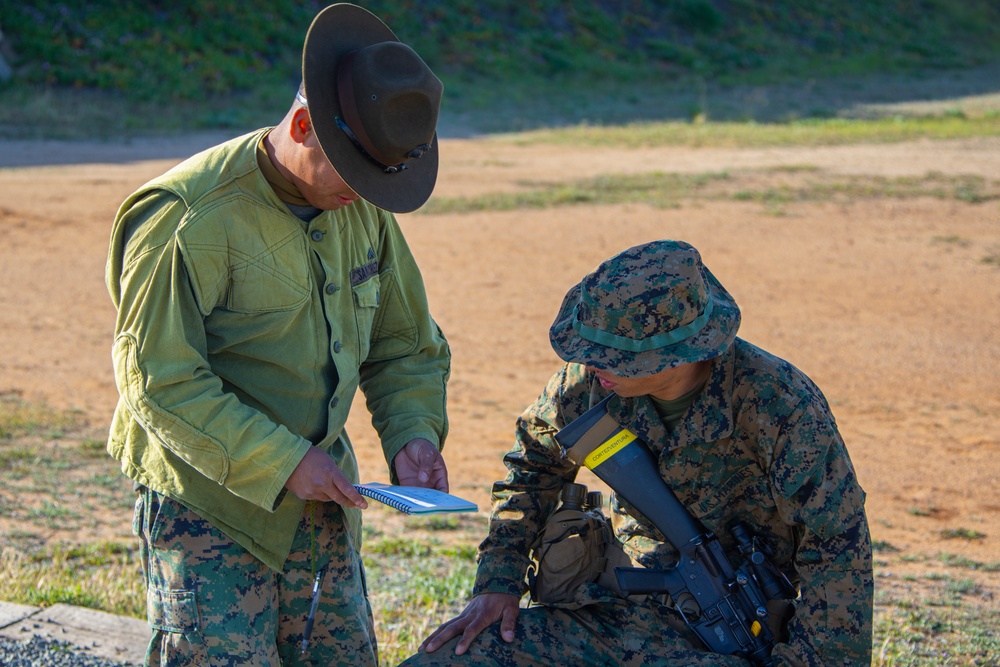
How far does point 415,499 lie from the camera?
263 centimetres

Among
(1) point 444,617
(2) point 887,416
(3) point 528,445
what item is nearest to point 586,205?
(2) point 887,416

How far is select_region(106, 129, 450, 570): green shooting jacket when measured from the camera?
8.47ft

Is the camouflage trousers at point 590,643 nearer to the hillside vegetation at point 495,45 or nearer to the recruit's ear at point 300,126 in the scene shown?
the recruit's ear at point 300,126

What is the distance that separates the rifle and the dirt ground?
2357mm

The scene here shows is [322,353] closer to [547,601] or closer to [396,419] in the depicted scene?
[396,419]

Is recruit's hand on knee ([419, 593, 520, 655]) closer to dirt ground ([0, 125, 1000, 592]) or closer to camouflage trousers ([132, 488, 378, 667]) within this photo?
camouflage trousers ([132, 488, 378, 667])

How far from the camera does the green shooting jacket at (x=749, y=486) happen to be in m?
2.84

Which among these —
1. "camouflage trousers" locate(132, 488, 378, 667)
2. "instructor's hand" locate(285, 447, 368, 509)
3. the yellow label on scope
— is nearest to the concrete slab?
"camouflage trousers" locate(132, 488, 378, 667)

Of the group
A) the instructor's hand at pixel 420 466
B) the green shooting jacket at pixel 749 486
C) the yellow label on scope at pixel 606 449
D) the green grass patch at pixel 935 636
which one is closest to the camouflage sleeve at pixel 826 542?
the green shooting jacket at pixel 749 486

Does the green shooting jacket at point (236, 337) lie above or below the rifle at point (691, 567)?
above

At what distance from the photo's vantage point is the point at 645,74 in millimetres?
28922

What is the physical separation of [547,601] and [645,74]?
26939 millimetres

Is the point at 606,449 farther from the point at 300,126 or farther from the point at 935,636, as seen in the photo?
the point at 935,636

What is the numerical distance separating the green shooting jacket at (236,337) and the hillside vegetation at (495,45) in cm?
1772
